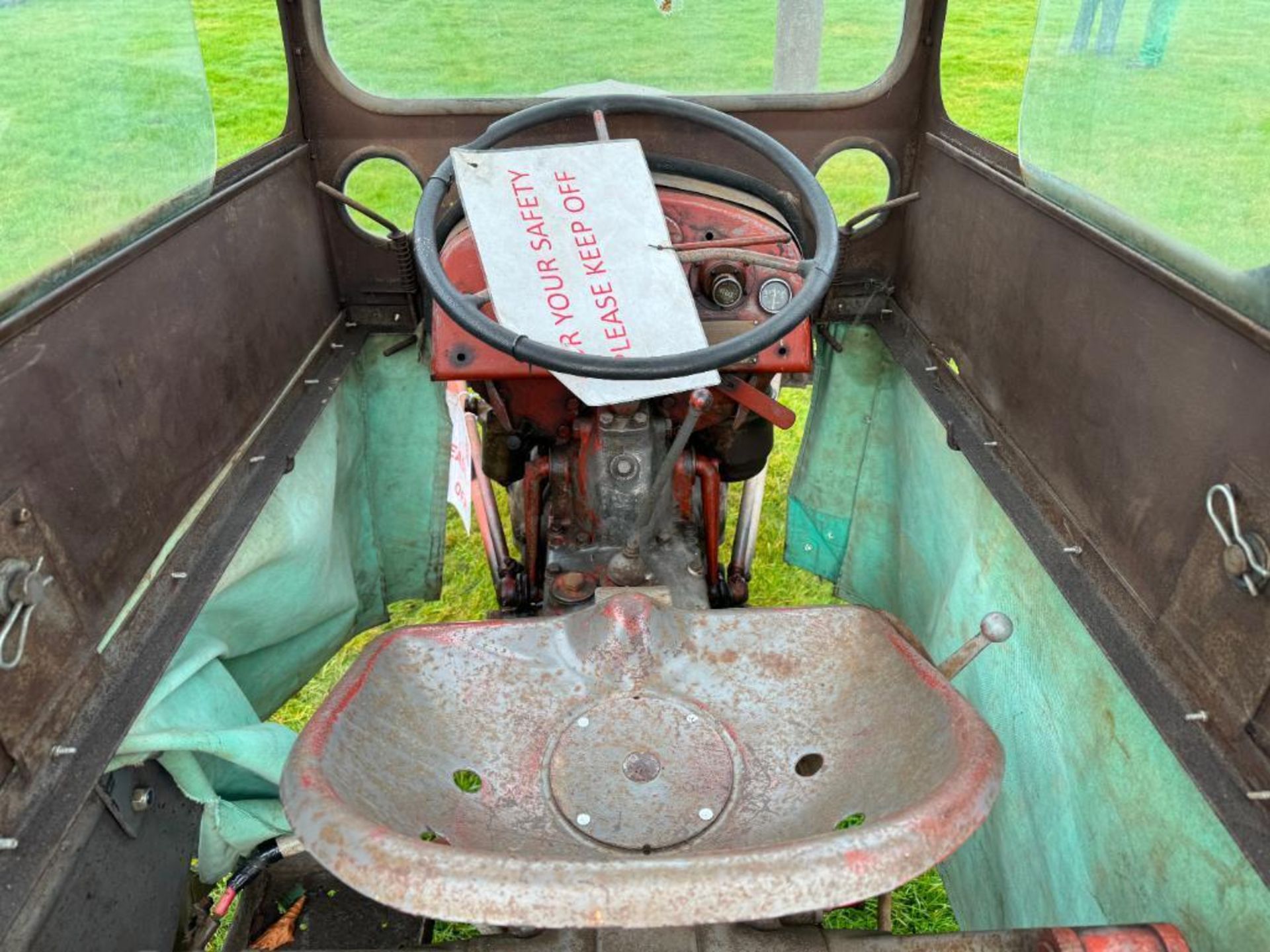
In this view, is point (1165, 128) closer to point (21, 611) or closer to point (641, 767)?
point (641, 767)

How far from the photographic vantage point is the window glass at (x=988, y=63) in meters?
1.67

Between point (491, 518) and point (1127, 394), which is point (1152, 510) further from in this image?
point (491, 518)

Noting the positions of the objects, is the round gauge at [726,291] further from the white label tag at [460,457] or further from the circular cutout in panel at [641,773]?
the circular cutout in panel at [641,773]

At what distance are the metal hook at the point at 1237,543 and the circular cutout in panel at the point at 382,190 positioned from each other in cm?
173

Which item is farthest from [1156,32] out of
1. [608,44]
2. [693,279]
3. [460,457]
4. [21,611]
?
[21,611]

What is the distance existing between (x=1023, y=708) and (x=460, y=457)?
1.20 metres

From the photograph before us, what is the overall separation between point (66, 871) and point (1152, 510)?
1370mm

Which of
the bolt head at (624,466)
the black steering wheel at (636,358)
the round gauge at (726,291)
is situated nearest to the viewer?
the black steering wheel at (636,358)

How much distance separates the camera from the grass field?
46.7 inches

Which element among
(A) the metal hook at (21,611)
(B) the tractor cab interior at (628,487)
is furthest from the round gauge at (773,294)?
(A) the metal hook at (21,611)

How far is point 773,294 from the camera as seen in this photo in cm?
166

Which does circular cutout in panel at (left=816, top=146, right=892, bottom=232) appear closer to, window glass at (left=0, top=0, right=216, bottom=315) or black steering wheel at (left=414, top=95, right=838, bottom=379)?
black steering wheel at (left=414, top=95, right=838, bottom=379)

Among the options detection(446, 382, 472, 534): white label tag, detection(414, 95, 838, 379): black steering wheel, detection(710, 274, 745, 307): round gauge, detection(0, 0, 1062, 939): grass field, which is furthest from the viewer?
detection(446, 382, 472, 534): white label tag

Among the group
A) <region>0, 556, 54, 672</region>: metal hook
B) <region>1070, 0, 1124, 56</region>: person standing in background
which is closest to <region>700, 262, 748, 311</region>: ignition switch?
<region>1070, 0, 1124, 56</region>: person standing in background
